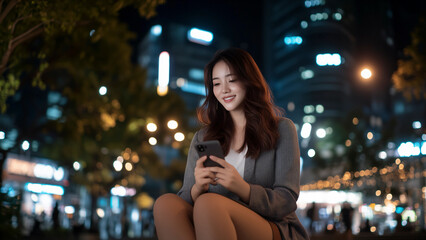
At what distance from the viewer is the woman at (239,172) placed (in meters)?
2.37

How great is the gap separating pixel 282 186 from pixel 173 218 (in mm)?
650

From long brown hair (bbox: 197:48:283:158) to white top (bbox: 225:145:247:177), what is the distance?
29 mm

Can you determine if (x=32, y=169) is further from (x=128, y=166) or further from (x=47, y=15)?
(x=47, y=15)

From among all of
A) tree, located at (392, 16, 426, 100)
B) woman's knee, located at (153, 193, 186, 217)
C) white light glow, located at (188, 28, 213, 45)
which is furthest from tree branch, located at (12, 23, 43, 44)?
white light glow, located at (188, 28, 213, 45)

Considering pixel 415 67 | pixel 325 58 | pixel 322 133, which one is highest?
pixel 325 58

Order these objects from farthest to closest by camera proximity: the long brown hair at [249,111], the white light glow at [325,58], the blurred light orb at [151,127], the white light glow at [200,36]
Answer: the white light glow at [200,36]
the white light glow at [325,58]
the blurred light orb at [151,127]
the long brown hair at [249,111]

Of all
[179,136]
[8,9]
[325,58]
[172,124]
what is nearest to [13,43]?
[8,9]

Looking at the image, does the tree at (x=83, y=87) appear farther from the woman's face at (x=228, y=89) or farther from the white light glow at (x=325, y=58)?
the white light glow at (x=325, y=58)

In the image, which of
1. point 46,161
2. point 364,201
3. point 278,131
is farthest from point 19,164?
point 364,201

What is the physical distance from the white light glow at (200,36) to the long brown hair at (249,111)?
81.4 metres

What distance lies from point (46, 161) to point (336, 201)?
157ft

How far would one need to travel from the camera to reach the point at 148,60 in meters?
80.7

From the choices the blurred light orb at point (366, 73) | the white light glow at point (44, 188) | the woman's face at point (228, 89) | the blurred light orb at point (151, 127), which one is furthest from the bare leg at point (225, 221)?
the white light glow at point (44, 188)

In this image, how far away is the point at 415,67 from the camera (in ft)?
47.5
